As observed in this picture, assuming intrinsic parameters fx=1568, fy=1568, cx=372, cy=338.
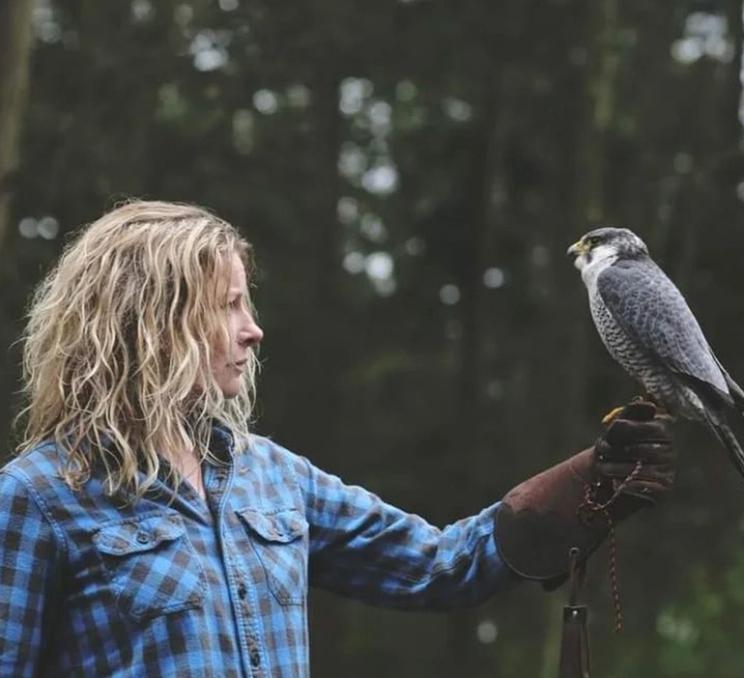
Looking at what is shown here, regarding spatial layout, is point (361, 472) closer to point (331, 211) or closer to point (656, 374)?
point (331, 211)

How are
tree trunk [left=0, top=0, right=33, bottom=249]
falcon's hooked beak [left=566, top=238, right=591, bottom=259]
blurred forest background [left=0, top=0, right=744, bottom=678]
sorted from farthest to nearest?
1. blurred forest background [left=0, top=0, right=744, bottom=678]
2. tree trunk [left=0, top=0, right=33, bottom=249]
3. falcon's hooked beak [left=566, top=238, right=591, bottom=259]

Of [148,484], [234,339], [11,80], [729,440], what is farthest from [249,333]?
[11,80]

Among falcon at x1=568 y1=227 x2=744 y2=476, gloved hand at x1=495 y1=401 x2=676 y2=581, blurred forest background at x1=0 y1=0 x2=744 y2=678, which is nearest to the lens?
gloved hand at x1=495 y1=401 x2=676 y2=581

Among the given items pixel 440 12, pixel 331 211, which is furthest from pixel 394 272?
pixel 440 12

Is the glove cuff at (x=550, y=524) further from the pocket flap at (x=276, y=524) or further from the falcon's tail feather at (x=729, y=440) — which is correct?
the falcon's tail feather at (x=729, y=440)

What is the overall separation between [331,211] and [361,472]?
2.57m

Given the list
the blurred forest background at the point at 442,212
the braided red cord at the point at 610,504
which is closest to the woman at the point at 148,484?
the braided red cord at the point at 610,504

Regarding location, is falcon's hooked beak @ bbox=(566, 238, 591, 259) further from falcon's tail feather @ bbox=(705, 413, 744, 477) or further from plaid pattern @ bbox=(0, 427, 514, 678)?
plaid pattern @ bbox=(0, 427, 514, 678)

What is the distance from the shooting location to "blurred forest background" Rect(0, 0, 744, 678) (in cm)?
1049

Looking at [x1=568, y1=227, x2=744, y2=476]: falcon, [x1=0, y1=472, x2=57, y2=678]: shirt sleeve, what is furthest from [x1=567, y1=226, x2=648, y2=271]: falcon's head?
[x1=0, y1=472, x2=57, y2=678]: shirt sleeve

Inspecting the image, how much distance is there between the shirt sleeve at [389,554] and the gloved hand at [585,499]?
5 cm

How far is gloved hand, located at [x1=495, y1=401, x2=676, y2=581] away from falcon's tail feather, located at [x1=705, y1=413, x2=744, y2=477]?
0.49 metres

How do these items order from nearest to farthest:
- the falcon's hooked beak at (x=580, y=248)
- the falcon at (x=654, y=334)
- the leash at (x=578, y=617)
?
the leash at (x=578, y=617) → the falcon at (x=654, y=334) → the falcon's hooked beak at (x=580, y=248)

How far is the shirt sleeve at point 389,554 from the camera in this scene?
2752 millimetres
